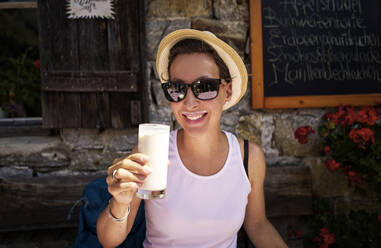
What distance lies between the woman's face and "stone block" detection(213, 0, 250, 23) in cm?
127

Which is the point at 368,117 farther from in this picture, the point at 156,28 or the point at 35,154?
the point at 35,154

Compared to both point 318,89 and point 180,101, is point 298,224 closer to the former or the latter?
point 318,89

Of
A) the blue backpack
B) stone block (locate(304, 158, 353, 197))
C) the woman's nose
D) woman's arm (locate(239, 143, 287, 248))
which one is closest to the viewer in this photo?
the woman's nose

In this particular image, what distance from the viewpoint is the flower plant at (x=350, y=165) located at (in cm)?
249

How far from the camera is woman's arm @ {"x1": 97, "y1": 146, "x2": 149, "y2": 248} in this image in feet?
3.70

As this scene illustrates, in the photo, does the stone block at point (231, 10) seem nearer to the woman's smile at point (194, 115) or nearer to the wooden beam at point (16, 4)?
the woman's smile at point (194, 115)

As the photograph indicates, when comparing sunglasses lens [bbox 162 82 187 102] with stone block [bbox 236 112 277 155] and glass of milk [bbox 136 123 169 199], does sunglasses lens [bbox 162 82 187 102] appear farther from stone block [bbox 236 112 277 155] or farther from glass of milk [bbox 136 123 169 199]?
stone block [bbox 236 112 277 155]

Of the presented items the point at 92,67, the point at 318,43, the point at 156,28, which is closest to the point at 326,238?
the point at 318,43

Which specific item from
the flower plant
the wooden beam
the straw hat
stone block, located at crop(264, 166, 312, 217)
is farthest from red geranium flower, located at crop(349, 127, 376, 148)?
the wooden beam

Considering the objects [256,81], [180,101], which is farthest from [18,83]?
[180,101]

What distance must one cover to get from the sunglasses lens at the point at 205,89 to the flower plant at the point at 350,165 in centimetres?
141

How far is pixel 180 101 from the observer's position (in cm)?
147

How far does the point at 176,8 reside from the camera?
8.53 feet

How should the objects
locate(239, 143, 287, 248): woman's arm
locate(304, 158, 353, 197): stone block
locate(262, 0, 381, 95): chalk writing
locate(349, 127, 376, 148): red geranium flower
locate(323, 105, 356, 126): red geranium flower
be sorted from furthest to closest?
locate(304, 158, 353, 197): stone block → locate(262, 0, 381, 95): chalk writing → locate(323, 105, 356, 126): red geranium flower → locate(349, 127, 376, 148): red geranium flower → locate(239, 143, 287, 248): woman's arm
